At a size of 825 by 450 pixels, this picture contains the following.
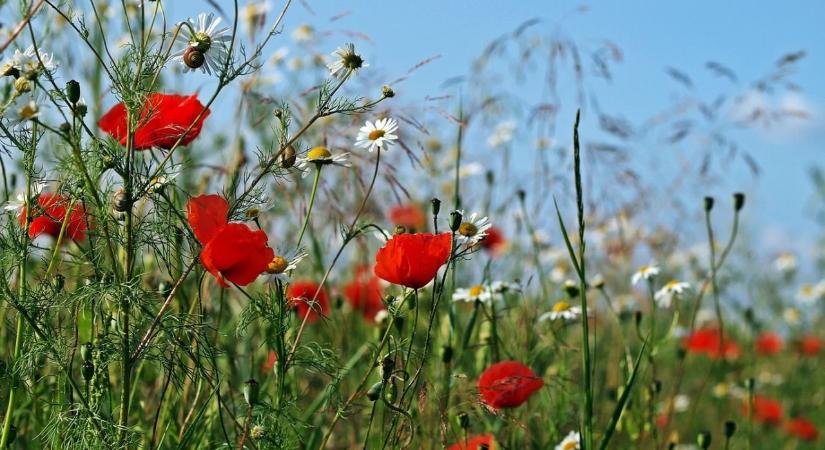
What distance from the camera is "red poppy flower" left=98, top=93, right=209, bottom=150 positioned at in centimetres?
118

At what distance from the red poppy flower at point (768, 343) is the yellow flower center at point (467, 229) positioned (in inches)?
118

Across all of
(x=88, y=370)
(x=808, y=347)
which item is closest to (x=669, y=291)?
(x=88, y=370)

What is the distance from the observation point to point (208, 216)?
1.12m

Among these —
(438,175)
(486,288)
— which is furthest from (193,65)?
(438,175)

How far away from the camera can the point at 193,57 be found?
3.75ft

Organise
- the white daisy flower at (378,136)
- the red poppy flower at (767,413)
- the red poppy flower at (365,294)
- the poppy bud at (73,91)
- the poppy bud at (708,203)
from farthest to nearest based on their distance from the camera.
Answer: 1. the red poppy flower at (767,413)
2. the red poppy flower at (365,294)
3. the poppy bud at (708,203)
4. the white daisy flower at (378,136)
5. the poppy bud at (73,91)

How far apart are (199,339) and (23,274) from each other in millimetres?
233

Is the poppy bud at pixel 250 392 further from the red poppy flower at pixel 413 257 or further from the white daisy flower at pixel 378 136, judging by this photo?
the white daisy flower at pixel 378 136

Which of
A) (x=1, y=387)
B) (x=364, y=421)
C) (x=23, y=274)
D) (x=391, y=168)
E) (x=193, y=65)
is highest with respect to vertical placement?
(x=193, y=65)

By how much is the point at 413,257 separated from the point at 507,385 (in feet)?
1.06

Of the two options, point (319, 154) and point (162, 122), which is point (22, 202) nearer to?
point (162, 122)

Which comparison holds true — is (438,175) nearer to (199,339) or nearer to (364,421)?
(364,421)

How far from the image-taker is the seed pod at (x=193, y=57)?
3.75 feet

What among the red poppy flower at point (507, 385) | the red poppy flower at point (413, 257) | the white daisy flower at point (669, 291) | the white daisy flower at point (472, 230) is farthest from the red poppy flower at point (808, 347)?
the red poppy flower at point (413, 257)
